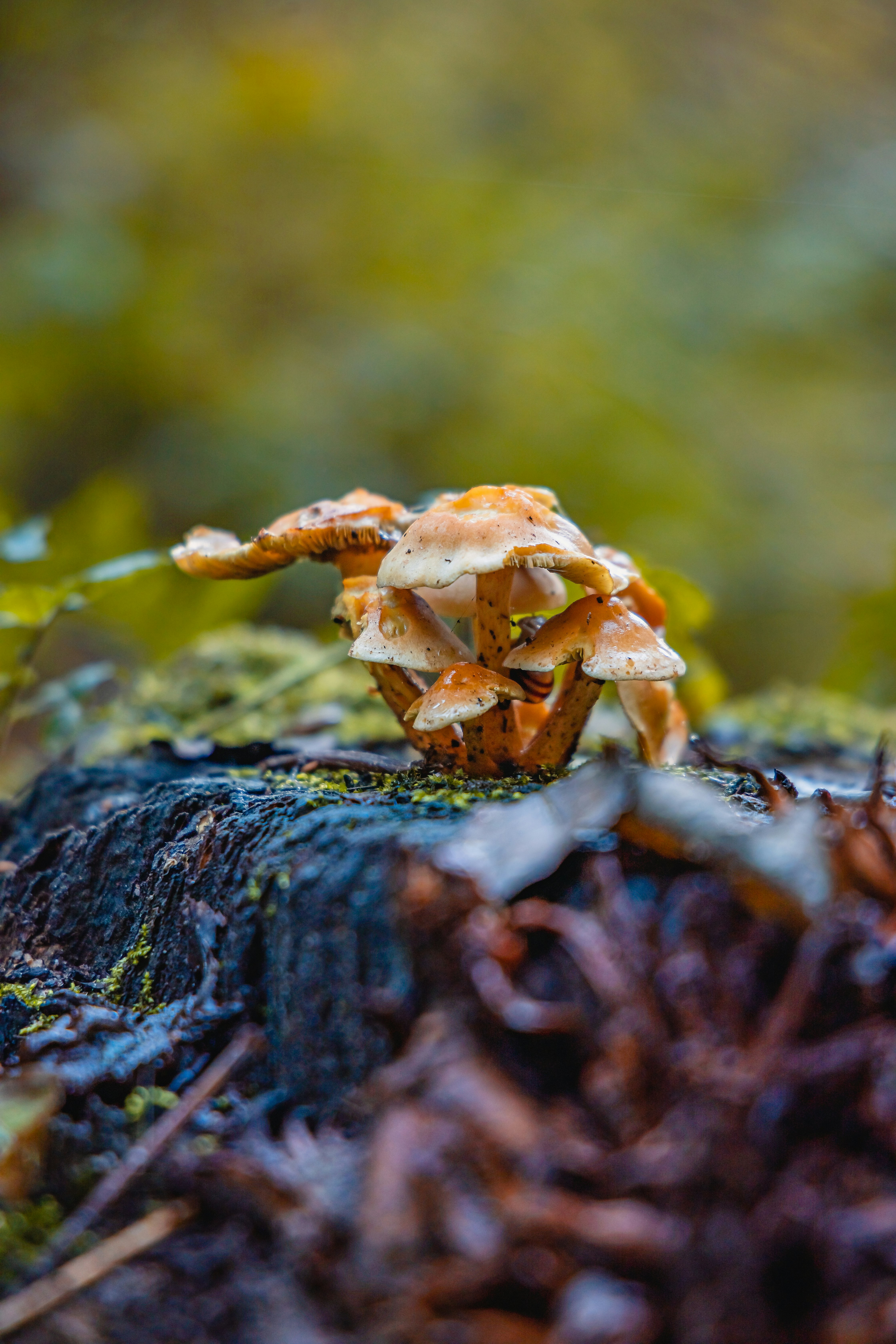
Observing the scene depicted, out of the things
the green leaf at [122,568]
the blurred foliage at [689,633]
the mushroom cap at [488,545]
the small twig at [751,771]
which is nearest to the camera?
the small twig at [751,771]

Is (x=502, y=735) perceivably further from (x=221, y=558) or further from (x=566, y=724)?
(x=221, y=558)

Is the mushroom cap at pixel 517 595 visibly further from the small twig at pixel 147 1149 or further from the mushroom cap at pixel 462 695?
the small twig at pixel 147 1149

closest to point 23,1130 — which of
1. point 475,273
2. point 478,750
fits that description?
point 478,750

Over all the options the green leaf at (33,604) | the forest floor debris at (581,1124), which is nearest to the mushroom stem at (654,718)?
the forest floor debris at (581,1124)

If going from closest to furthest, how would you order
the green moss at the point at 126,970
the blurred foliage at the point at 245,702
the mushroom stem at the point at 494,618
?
the green moss at the point at 126,970, the mushroom stem at the point at 494,618, the blurred foliage at the point at 245,702

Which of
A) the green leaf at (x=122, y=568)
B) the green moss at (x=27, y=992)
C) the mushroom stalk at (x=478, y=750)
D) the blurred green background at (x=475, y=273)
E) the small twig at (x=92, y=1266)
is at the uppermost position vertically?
the blurred green background at (x=475, y=273)

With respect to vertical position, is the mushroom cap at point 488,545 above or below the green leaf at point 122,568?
below

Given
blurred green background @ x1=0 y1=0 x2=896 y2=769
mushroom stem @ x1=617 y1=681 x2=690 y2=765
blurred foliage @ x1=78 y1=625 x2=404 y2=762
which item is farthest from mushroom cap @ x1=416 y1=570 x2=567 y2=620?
blurred green background @ x1=0 y1=0 x2=896 y2=769
